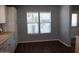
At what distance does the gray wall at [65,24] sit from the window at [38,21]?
185mm

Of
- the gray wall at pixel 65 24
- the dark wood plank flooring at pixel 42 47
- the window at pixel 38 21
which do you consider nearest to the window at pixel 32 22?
the window at pixel 38 21

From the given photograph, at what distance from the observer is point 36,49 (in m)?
1.84

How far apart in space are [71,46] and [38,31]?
1.74 ft

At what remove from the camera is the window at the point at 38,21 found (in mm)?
1661

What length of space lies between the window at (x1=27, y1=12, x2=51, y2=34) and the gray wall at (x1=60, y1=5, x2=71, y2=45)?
0.18 meters

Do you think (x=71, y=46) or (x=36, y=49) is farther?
(x=36, y=49)

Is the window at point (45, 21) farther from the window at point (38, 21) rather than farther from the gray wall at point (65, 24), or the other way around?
the gray wall at point (65, 24)

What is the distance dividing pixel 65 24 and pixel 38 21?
1.25ft

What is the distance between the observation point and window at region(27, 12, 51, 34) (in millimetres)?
1661

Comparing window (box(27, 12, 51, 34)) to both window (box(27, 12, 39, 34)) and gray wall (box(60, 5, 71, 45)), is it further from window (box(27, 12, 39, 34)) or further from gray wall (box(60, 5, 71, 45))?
gray wall (box(60, 5, 71, 45))

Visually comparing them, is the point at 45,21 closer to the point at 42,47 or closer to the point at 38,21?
the point at 38,21

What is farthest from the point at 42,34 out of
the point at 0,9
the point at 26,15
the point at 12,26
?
the point at 0,9

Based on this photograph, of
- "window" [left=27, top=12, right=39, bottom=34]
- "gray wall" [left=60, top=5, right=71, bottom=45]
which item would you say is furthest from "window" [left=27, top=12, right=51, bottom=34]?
"gray wall" [left=60, top=5, right=71, bottom=45]
